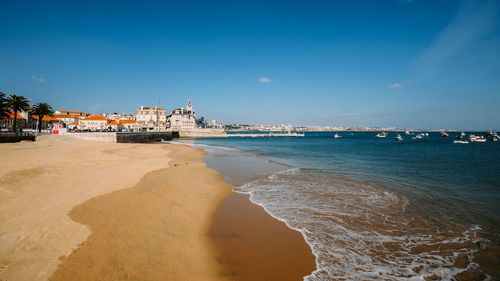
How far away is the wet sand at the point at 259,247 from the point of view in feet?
16.7

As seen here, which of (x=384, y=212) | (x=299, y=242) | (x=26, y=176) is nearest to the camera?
(x=299, y=242)

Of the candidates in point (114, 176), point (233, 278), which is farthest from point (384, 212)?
point (114, 176)

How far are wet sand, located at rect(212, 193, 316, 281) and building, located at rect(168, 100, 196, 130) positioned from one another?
122m

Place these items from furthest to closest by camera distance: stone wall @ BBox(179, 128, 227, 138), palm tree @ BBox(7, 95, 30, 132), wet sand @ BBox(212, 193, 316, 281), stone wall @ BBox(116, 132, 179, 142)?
stone wall @ BBox(179, 128, 227, 138) → stone wall @ BBox(116, 132, 179, 142) → palm tree @ BBox(7, 95, 30, 132) → wet sand @ BBox(212, 193, 316, 281)

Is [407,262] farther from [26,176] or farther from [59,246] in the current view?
[26,176]

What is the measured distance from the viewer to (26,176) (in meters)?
10.8

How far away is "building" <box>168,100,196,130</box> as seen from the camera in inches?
4978

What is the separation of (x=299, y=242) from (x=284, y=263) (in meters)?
1.28

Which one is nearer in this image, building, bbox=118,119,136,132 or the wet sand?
the wet sand

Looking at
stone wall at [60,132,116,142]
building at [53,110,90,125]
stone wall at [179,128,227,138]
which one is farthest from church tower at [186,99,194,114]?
stone wall at [60,132,116,142]

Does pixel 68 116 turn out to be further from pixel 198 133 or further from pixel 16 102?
pixel 16 102

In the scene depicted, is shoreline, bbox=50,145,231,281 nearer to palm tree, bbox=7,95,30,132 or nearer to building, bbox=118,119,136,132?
palm tree, bbox=7,95,30,132

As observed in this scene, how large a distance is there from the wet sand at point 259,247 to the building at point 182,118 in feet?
400

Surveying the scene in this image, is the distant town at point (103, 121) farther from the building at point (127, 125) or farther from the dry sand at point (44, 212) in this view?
the dry sand at point (44, 212)
